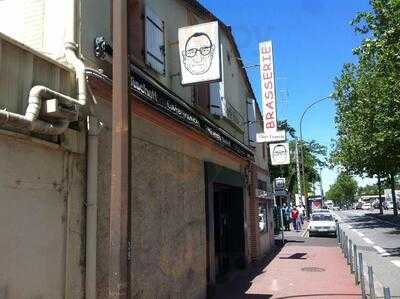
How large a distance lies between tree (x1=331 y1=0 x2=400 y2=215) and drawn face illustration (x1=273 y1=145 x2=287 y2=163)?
427 centimetres

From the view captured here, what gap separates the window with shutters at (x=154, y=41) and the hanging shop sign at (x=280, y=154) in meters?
13.7

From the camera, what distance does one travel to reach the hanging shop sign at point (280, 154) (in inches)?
877

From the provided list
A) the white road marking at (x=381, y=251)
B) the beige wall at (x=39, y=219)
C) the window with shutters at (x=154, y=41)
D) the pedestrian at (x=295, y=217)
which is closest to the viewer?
the beige wall at (x=39, y=219)

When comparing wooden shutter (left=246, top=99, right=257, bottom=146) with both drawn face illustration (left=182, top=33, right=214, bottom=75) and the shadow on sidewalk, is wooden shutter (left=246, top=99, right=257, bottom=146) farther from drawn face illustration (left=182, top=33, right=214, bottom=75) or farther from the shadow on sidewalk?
drawn face illustration (left=182, top=33, right=214, bottom=75)

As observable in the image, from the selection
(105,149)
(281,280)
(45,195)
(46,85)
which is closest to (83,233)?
(45,195)

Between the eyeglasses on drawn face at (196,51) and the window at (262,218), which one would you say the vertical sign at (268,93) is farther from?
the eyeglasses on drawn face at (196,51)

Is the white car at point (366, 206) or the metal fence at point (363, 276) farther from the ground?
the white car at point (366, 206)

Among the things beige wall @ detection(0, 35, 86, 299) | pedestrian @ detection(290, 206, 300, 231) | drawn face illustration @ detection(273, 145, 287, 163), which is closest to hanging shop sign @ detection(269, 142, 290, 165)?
drawn face illustration @ detection(273, 145, 287, 163)

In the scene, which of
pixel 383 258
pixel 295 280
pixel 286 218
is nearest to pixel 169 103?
pixel 295 280

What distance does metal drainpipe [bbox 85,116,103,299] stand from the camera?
6.16 metres

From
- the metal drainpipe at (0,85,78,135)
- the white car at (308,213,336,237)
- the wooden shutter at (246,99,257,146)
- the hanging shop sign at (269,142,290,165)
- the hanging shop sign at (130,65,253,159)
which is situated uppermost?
the wooden shutter at (246,99,257,146)

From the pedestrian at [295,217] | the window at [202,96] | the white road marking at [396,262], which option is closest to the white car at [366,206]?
the pedestrian at [295,217]

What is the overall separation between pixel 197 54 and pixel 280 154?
13.7 m

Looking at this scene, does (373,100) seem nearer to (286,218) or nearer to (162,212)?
(286,218)
